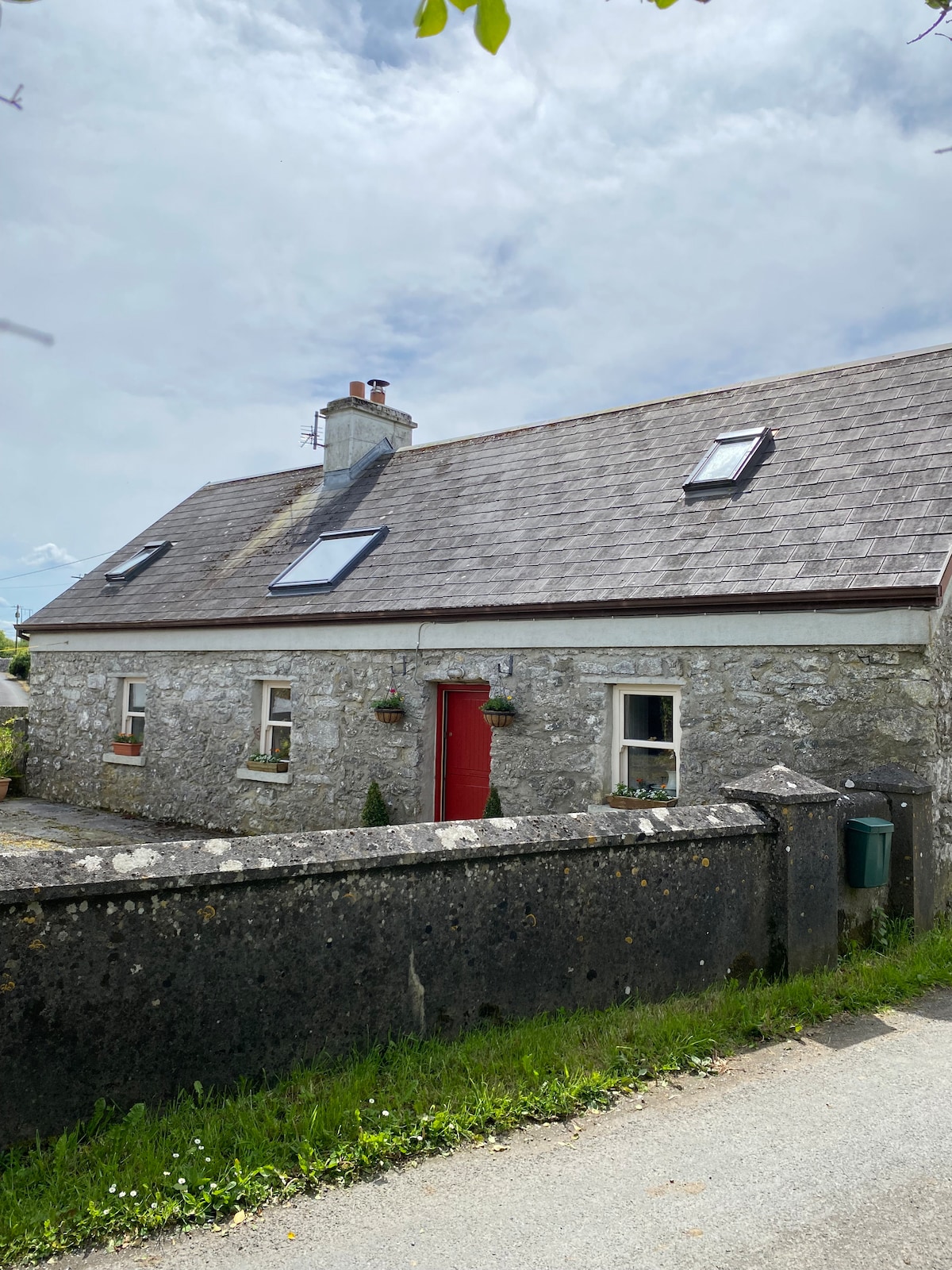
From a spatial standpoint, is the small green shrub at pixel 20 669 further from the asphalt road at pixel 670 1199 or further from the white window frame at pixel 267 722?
the asphalt road at pixel 670 1199

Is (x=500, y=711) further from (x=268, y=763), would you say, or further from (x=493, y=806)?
(x=268, y=763)

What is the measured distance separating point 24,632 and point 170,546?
2885 mm

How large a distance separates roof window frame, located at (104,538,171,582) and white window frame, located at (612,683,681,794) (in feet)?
33.1

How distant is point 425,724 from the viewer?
35.8 feet

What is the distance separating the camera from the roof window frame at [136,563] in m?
16.2

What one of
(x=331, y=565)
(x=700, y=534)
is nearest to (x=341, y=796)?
(x=331, y=565)

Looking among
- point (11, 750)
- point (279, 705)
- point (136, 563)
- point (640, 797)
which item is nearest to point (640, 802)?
point (640, 797)

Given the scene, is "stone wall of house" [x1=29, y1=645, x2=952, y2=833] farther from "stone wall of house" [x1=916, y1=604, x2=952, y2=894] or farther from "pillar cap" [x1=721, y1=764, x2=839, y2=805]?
"pillar cap" [x1=721, y1=764, x2=839, y2=805]

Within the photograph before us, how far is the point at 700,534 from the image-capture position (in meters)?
9.57

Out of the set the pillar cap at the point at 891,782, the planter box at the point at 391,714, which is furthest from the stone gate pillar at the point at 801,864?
the planter box at the point at 391,714

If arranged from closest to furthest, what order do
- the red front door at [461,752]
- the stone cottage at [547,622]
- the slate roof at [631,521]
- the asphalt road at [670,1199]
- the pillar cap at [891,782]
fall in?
the asphalt road at [670,1199] → the pillar cap at [891,782] → the stone cottage at [547,622] → the slate roof at [631,521] → the red front door at [461,752]

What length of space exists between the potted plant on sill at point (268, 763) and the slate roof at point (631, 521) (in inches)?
72.8

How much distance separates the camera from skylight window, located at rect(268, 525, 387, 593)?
12.5m

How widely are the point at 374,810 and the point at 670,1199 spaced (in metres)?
7.64
